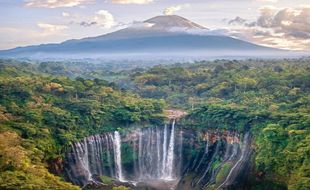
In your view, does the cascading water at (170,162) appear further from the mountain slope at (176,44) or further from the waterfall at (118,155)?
the mountain slope at (176,44)

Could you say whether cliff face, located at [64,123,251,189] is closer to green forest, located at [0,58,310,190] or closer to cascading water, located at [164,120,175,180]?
cascading water, located at [164,120,175,180]

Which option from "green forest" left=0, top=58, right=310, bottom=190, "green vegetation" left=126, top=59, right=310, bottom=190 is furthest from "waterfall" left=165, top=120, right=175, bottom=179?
"green forest" left=0, top=58, right=310, bottom=190

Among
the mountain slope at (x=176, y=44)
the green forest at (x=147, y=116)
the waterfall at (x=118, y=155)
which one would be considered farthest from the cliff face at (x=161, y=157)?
the mountain slope at (x=176, y=44)

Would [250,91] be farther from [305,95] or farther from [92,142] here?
[92,142]

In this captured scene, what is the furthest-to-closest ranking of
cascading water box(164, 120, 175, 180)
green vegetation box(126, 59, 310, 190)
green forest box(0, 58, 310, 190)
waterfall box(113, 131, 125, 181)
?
1. cascading water box(164, 120, 175, 180)
2. waterfall box(113, 131, 125, 181)
3. green vegetation box(126, 59, 310, 190)
4. green forest box(0, 58, 310, 190)

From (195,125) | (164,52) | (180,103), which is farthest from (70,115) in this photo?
(164,52)

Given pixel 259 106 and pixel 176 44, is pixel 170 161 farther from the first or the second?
pixel 176 44

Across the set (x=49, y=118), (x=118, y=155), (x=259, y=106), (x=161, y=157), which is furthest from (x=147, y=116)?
(x=259, y=106)
